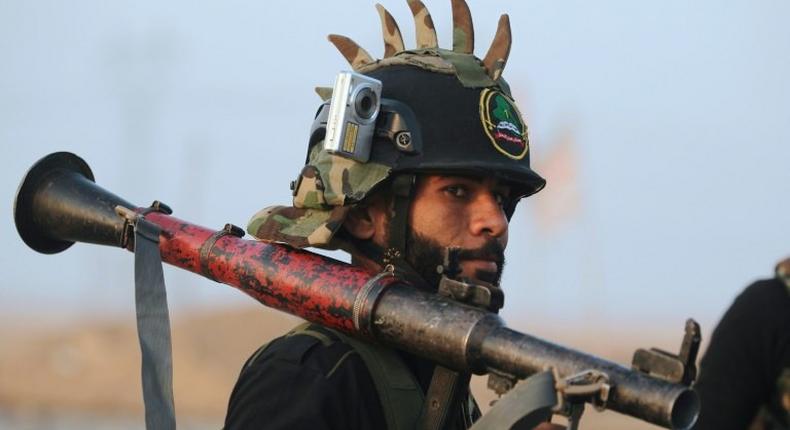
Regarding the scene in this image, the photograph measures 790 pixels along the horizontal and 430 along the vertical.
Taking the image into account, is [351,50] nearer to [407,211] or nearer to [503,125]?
[503,125]

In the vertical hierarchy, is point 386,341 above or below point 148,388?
above

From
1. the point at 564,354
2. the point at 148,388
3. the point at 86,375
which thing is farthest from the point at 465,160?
the point at 86,375

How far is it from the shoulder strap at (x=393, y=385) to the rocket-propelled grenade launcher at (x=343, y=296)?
6 centimetres

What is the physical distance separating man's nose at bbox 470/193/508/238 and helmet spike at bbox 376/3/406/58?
0.79 metres

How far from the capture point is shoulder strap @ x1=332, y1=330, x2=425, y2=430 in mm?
4262

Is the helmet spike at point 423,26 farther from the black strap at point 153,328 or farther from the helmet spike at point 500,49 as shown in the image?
the black strap at point 153,328

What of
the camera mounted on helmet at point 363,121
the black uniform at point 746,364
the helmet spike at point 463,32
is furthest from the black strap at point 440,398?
the black uniform at point 746,364

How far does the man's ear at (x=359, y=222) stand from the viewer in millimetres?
4719

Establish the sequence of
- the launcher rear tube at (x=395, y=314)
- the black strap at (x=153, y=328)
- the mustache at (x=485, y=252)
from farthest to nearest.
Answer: the black strap at (x=153, y=328), the mustache at (x=485, y=252), the launcher rear tube at (x=395, y=314)

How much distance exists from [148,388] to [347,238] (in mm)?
781

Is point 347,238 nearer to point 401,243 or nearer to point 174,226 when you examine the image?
point 401,243

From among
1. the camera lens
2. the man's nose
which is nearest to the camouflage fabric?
the camera lens

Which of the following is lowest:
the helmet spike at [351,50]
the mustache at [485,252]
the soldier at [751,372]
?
the soldier at [751,372]

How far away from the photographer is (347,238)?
4758mm
